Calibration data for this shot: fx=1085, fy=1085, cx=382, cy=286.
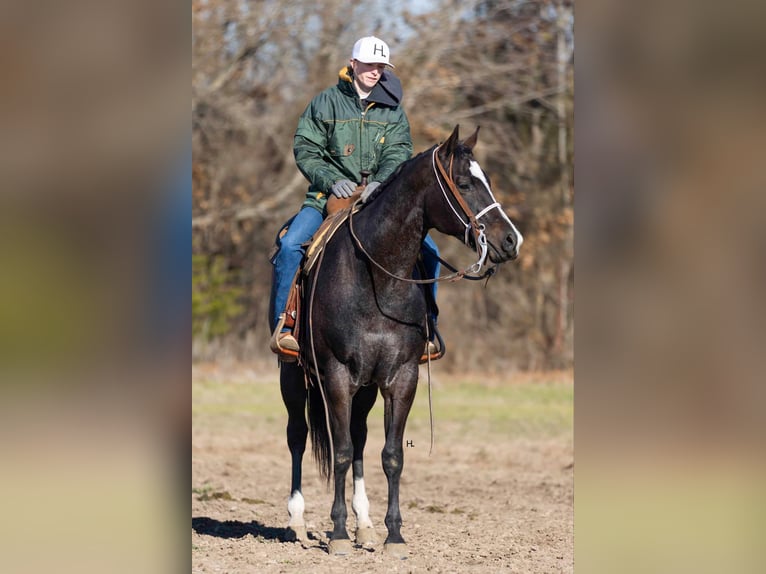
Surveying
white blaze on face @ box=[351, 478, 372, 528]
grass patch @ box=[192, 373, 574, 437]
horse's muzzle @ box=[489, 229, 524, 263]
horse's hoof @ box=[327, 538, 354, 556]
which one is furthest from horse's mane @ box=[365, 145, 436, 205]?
grass patch @ box=[192, 373, 574, 437]

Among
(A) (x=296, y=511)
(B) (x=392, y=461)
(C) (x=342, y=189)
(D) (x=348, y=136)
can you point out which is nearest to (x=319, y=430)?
(A) (x=296, y=511)

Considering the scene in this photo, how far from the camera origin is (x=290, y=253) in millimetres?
7223

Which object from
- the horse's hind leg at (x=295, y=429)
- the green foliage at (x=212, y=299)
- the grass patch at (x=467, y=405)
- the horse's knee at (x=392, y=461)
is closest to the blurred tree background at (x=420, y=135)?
the green foliage at (x=212, y=299)

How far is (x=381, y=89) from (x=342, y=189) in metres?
0.78

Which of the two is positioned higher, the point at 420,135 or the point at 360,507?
the point at 420,135

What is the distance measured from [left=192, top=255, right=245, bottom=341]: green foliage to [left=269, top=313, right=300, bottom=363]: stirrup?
13198 millimetres

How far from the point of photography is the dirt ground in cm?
664

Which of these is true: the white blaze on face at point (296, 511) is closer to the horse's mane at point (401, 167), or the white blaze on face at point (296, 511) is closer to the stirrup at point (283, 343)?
the stirrup at point (283, 343)

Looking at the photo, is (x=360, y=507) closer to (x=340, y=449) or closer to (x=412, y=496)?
(x=340, y=449)

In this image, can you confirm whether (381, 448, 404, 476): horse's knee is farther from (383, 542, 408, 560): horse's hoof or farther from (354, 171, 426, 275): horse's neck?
(354, 171, 426, 275): horse's neck
